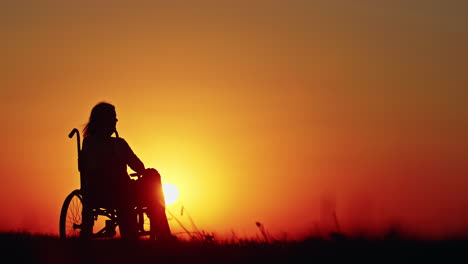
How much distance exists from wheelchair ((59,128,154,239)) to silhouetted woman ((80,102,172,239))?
0.19 feet

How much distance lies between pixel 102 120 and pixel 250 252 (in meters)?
3.93

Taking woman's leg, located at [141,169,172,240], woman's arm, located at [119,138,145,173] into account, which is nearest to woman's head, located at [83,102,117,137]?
woman's arm, located at [119,138,145,173]

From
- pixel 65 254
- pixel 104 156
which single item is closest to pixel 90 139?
pixel 104 156

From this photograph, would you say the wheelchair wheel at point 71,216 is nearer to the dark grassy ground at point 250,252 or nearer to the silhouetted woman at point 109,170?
the silhouetted woman at point 109,170

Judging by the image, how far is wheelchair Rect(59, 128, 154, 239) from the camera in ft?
33.5

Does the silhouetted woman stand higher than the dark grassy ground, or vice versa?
the silhouetted woman

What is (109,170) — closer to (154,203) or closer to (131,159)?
(131,159)

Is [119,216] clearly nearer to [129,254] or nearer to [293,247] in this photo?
[129,254]

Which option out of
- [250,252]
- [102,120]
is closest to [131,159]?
[102,120]

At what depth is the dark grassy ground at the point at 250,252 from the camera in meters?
5.65

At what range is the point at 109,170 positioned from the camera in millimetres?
10188

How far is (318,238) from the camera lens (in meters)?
6.59

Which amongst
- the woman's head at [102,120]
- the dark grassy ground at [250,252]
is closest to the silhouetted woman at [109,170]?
the woman's head at [102,120]

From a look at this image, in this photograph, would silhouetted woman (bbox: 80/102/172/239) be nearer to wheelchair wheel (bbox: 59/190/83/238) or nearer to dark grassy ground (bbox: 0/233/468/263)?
wheelchair wheel (bbox: 59/190/83/238)
